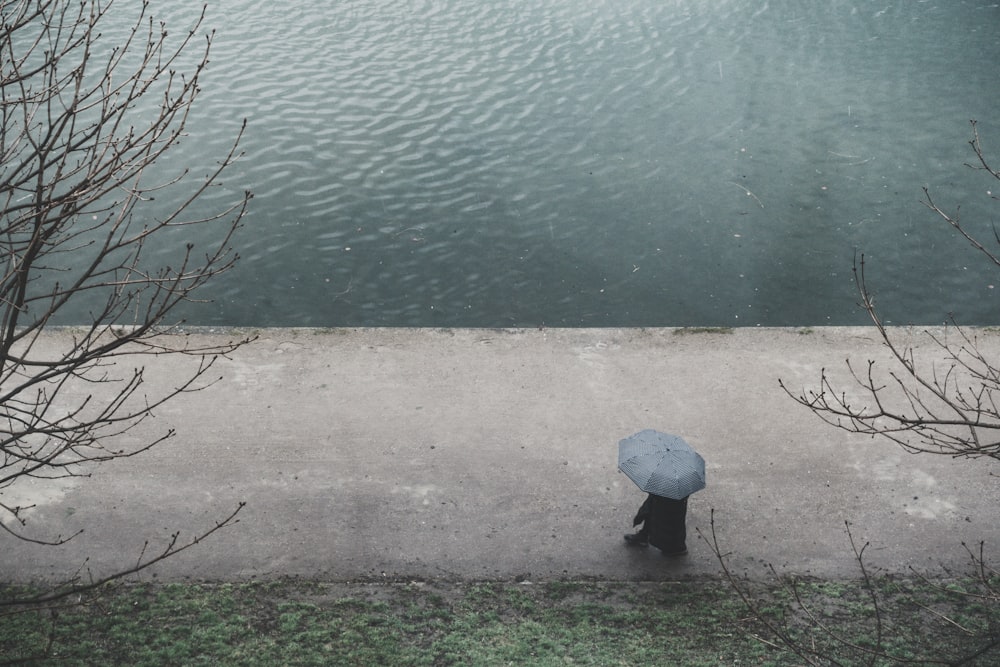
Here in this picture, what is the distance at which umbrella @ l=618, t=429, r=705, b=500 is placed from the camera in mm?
7688

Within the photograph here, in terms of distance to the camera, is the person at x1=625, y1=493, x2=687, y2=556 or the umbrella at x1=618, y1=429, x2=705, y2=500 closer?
the umbrella at x1=618, y1=429, x2=705, y2=500

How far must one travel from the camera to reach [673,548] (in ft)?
26.5

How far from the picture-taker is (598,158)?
16.2m

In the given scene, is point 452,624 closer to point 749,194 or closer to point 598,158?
point 749,194

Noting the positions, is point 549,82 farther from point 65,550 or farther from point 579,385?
point 65,550

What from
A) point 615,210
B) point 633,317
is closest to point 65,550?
point 633,317

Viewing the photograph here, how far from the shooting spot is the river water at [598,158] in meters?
12.9

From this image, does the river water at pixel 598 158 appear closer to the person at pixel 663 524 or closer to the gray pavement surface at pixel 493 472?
the gray pavement surface at pixel 493 472

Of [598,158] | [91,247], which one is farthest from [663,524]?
[91,247]

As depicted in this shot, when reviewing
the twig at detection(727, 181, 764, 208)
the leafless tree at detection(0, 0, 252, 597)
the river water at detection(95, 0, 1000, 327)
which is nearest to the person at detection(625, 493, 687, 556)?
the leafless tree at detection(0, 0, 252, 597)

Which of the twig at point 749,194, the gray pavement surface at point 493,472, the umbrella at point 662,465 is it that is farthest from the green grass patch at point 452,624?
the twig at point 749,194

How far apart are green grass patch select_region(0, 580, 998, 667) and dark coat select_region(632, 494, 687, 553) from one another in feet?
1.11

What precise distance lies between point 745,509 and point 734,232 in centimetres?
640

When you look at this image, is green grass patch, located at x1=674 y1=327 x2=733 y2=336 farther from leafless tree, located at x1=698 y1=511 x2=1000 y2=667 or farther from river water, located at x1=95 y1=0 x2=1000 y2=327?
leafless tree, located at x1=698 y1=511 x2=1000 y2=667
